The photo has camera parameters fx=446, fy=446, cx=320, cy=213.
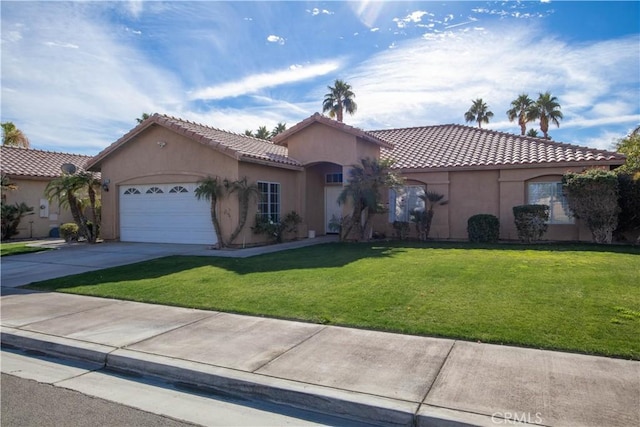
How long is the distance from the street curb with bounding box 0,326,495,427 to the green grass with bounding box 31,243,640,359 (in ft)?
6.46

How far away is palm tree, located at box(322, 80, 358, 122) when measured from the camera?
3781cm

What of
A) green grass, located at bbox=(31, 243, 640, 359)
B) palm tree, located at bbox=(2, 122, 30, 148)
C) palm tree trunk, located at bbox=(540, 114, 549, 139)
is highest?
palm tree trunk, located at bbox=(540, 114, 549, 139)

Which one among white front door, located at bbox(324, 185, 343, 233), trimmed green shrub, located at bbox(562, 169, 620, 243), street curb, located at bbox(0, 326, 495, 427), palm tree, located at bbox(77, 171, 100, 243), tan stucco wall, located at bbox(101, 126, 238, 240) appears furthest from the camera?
white front door, located at bbox(324, 185, 343, 233)

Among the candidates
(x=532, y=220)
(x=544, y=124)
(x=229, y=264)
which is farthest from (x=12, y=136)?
(x=544, y=124)

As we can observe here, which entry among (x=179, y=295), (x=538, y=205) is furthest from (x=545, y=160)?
(x=179, y=295)

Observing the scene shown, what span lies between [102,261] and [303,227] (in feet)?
27.0

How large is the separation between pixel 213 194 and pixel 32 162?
15002 millimetres

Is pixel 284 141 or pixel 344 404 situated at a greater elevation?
pixel 284 141

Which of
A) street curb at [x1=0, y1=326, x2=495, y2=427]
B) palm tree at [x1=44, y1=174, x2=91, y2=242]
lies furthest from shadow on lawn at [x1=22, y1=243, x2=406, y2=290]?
A: palm tree at [x1=44, y1=174, x2=91, y2=242]

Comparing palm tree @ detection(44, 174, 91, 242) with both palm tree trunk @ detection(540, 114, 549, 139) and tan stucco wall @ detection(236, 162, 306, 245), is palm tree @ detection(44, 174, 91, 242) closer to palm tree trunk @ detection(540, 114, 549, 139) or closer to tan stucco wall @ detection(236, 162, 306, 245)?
tan stucco wall @ detection(236, 162, 306, 245)

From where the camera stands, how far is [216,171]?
1577 cm

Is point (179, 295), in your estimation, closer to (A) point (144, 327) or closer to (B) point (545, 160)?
(A) point (144, 327)

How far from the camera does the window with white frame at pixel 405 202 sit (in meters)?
18.5

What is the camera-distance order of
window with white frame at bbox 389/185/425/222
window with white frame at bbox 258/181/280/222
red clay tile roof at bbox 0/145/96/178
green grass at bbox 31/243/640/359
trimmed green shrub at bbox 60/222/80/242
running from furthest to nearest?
red clay tile roof at bbox 0/145/96/178 → trimmed green shrub at bbox 60/222/80/242 → window with white frame at bbox 389/185/425/222 → window with white frame at bbox 258/181/280/222 → green grass at bbox 31/243/640/359
